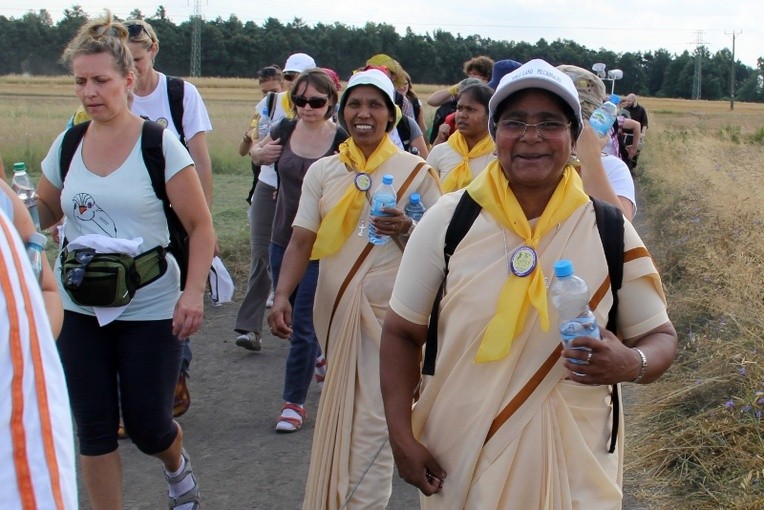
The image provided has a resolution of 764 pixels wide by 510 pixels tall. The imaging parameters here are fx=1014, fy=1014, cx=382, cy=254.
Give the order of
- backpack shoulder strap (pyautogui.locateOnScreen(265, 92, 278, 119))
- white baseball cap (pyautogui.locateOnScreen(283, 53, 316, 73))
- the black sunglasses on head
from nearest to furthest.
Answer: backpack shoulder strap (pyautogui.locateOnScreen(265, 92, 278, 119))
white baseball cap (pyautogui.locateOnScreen(283, 53, 316, 73))
the black sunglasses on head

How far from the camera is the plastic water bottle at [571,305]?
8.08ft

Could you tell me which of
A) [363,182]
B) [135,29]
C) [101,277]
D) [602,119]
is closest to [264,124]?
[135,29]

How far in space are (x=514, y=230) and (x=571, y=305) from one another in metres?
0.28

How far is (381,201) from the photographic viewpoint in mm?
4484

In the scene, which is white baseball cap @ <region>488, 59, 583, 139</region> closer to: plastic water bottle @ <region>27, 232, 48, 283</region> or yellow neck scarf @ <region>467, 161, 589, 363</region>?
yellow neck scarf @ <region>467, 161, 589, 363</region>

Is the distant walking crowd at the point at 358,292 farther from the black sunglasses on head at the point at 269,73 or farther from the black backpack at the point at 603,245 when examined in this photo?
the black sunglasses on head at the point at 269,73

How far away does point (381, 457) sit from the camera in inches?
171

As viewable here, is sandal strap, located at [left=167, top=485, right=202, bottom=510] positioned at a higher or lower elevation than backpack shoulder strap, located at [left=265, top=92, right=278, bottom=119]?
lower

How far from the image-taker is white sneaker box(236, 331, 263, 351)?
7375 millimetres

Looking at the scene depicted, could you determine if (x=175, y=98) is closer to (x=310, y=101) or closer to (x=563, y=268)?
(x=310, y=101)

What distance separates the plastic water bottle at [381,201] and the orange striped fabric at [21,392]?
303cm

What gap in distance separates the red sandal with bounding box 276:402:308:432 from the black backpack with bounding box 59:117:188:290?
5.78 feet

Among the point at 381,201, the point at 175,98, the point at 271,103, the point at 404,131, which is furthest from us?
the point at 404,131

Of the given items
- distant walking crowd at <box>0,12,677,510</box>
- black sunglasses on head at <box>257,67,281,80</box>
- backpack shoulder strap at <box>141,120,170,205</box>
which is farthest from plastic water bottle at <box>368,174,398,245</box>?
black sunglasses on head at <box>257,67,281,80</box>
